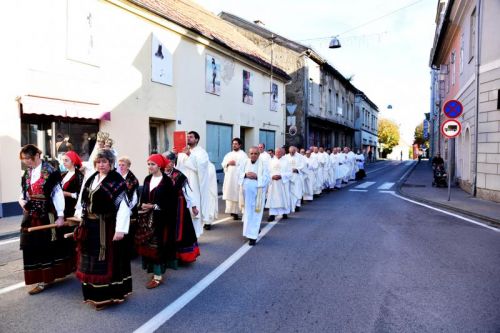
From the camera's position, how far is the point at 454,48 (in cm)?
1986

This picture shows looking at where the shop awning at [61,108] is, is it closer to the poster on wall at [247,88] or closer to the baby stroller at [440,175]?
the poster on wall at [247,88]

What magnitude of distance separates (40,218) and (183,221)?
1706mm

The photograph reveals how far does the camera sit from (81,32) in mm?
10844

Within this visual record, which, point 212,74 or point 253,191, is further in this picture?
point 212,74

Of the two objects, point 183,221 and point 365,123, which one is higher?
point 365,123

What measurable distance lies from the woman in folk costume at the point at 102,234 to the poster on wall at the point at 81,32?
25.6ft

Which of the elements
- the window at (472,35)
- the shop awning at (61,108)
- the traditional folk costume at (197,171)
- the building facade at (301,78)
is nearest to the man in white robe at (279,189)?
the traditional folk costume at (197,171)

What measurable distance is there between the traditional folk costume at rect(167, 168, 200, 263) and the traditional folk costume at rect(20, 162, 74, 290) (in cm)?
140

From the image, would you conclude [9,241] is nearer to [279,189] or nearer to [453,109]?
[279,189]

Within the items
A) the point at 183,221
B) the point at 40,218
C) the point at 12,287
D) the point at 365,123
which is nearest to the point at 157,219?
the point at 183,221

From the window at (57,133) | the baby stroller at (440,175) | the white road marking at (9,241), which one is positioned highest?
the window at (57,133)

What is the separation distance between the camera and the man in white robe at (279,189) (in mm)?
9602

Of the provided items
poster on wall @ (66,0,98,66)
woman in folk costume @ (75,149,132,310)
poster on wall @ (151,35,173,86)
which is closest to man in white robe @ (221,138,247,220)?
poster on wall @ (66,0,98,66)

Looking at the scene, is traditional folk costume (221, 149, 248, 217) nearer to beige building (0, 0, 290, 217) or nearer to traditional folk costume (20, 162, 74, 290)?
beige building (0, 0, 290, 217)
